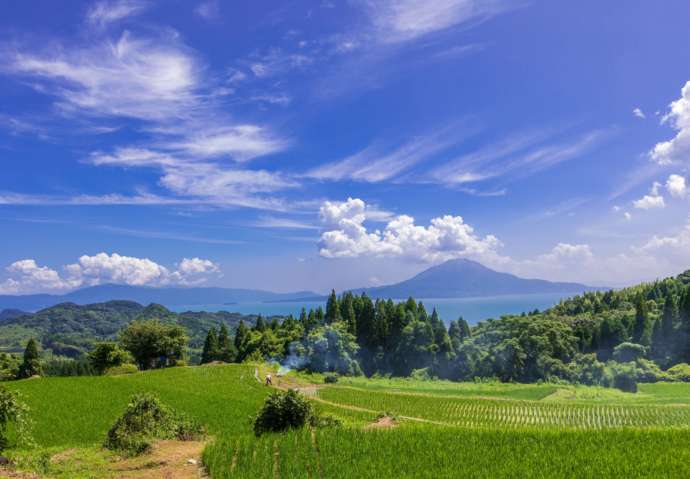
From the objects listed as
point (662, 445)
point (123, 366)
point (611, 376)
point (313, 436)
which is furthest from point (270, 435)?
point (611, 376)

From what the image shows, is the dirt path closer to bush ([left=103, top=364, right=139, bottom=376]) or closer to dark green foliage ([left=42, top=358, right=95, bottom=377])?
bush ([left=103, top=364, right=139, bottom=376])

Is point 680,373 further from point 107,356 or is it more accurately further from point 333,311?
point 107,356

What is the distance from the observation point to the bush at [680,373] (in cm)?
5200

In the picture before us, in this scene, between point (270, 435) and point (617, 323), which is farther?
point (617, 323)

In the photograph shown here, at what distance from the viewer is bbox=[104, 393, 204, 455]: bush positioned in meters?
16.9

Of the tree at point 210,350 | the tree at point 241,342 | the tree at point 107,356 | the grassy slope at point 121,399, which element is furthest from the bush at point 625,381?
the tree at point 210,350

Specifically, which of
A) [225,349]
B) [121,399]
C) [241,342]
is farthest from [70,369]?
[121,399]

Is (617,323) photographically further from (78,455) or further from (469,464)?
(78,455)

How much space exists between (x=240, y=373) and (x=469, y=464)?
3958 cm

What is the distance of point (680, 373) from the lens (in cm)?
5341

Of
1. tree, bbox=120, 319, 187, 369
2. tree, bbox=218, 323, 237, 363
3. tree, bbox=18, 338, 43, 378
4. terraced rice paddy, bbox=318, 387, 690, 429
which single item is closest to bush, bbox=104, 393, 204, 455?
terraced rice paddy, bbox=318, 387, 690, 429

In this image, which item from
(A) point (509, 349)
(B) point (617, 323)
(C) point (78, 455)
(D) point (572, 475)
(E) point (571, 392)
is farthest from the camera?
(B) point (617, 323)

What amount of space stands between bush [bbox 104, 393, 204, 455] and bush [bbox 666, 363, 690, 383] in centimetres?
5617

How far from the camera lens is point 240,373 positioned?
4894cm
